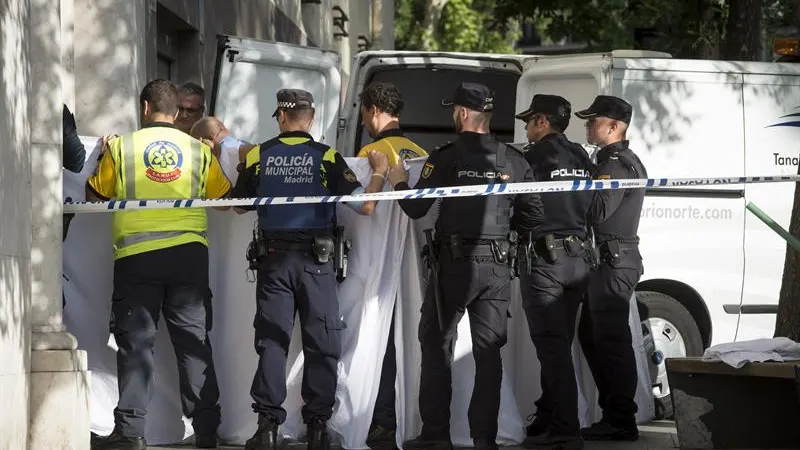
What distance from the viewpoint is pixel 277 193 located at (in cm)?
824

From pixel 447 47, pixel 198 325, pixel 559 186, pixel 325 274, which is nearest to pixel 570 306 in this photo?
pixel 559 186

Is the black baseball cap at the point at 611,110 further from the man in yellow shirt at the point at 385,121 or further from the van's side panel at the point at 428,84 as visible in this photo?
the van's side panel at the point at 428,84

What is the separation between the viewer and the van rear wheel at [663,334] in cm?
1047

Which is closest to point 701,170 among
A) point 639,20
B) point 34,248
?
point 34,248

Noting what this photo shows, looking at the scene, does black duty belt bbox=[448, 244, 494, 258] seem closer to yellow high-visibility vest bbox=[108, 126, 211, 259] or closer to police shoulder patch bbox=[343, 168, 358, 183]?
police shoulder patch bbox=[343, 168, 358, 183]

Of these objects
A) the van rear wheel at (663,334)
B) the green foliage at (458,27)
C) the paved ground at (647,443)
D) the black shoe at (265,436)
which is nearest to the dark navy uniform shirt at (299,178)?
the black shoe at (265,436)

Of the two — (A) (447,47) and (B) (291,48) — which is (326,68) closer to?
(B) (291,48)

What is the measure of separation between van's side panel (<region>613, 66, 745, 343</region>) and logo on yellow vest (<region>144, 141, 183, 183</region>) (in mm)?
3525

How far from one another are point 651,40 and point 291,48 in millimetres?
7065

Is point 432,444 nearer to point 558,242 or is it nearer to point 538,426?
point 538,426

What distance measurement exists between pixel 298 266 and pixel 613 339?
206 cm

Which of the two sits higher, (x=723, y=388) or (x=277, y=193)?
(x=277, y=193)

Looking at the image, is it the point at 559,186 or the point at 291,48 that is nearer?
the point at 559,186

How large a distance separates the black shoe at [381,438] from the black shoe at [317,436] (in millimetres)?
345
